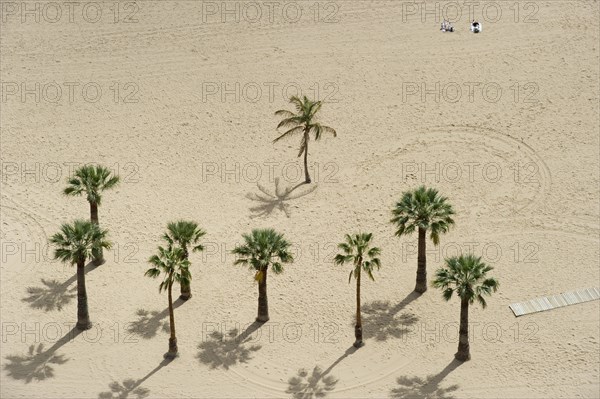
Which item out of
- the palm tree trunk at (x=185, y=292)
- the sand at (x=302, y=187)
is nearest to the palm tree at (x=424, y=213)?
the sand at (x=302, y=187)

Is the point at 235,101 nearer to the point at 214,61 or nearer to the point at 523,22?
the point at 214,61

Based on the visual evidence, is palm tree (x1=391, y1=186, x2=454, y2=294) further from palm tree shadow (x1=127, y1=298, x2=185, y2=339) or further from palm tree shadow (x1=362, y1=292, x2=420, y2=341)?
palm tree shadow (x1=127, y1=298, x2=185, y2=339)

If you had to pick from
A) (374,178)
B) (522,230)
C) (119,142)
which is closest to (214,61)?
(119,142)

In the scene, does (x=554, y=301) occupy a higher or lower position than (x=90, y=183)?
lower

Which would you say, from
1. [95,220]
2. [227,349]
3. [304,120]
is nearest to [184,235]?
[227,349]

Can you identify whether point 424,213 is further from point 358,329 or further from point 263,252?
point 263,252
